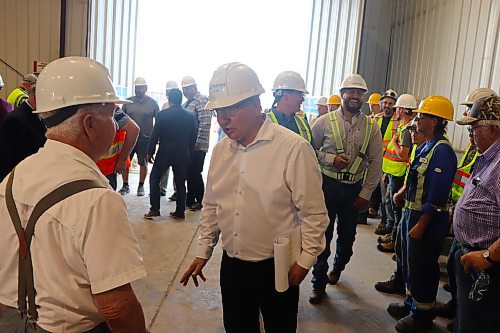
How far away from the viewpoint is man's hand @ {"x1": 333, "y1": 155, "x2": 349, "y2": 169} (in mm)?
3439

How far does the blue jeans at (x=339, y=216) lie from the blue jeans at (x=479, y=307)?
139cm

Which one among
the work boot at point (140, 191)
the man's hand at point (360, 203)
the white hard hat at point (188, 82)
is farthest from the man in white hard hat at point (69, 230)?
the work boot at point (140, 191)

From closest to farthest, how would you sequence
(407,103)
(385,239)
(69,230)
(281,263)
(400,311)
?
1. (69,230)
2. (281,263)
3. (400,311)
4. (385,239)
5. (407,103)

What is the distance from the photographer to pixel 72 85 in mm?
1253

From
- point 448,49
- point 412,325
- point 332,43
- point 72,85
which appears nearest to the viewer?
point 72,85

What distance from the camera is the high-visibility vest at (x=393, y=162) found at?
16.4 ft

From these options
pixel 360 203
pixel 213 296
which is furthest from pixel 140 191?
pixel 360 203

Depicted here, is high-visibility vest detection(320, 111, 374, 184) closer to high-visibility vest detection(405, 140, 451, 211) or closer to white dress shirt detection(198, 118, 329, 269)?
high-visibility vest detection(405, 140, 451, 211)

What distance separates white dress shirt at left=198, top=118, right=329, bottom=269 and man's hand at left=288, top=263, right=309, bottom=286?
2 cm

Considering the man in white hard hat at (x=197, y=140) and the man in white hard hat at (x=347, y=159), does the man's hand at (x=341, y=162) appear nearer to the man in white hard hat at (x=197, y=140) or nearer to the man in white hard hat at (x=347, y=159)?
the man in white hard hat at (x=347, y=159)

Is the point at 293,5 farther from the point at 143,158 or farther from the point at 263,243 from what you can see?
the point at 263,243

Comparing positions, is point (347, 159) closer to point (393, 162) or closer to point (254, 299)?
point (254, 299)

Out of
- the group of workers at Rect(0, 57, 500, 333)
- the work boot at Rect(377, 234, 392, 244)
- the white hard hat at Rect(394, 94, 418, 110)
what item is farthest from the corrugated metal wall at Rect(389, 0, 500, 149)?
the work boot at Rect(377, 234, 392, 244)

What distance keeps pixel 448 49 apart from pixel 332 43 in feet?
7.57
